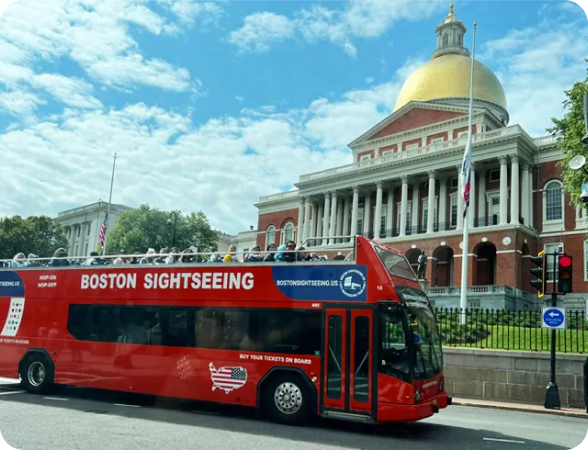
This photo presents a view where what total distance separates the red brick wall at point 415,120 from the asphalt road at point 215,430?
4551 centimetres

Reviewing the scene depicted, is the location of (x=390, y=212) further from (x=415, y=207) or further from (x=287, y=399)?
(x=287, y=399)

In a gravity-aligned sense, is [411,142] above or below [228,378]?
above

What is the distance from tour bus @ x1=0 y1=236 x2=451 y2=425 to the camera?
962cm

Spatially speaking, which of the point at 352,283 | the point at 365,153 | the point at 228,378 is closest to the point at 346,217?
the point at 365,153

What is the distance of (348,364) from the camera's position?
9.79m

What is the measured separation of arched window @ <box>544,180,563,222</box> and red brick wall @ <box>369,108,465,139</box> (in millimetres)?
11319

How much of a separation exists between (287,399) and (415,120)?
165 ft

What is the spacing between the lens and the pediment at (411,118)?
54625 mm

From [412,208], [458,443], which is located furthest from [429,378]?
[412,208]

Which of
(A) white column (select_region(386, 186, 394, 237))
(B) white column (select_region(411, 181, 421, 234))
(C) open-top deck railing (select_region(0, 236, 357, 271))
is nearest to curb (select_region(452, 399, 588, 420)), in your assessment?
(C) open-top deck railing (select_region(0, 236, 357, 271))

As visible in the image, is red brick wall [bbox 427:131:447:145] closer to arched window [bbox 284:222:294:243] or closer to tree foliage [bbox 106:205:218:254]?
arched window [bbox 284:222:294:243]

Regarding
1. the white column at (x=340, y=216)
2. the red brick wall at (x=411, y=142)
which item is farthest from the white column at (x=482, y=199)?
the white column at (x=340, y=216)

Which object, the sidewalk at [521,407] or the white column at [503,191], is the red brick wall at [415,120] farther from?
the sidewalk at [521,407]

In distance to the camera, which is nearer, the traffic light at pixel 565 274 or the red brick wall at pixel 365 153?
the traffic light at pixel 565 274
